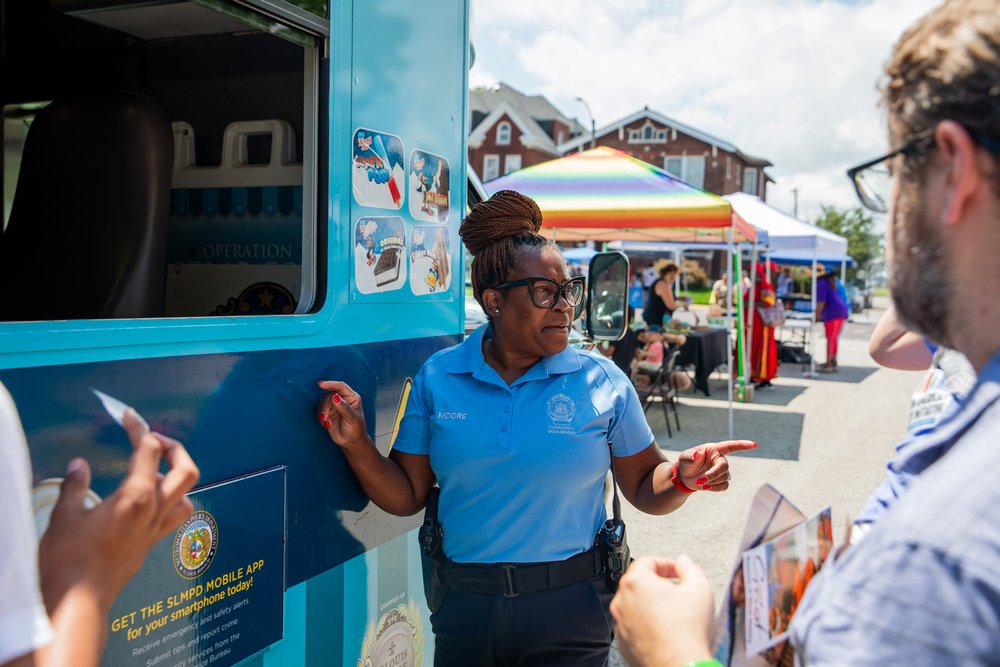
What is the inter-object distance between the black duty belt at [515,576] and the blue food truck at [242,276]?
346 mm

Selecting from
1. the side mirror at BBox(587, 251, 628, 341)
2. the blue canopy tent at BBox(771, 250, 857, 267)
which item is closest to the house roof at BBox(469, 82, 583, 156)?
the blue canopy tent at BBox(771, 250, 857, 267)

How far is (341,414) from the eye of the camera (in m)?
2.12

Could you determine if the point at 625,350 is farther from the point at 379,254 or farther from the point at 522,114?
the point at 522,114

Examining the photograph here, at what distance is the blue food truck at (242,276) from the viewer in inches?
63.9

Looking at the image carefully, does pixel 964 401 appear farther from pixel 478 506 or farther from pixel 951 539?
pixel 478 506

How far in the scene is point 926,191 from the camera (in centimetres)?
98

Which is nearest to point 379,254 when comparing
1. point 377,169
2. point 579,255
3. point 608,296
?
point 377,169

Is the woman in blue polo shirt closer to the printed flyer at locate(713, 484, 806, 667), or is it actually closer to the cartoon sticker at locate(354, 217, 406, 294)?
the cartoon sticker at locate(354, 217, 406, 294)

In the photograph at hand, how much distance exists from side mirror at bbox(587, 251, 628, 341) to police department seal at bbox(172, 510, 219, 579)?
6.45 ft

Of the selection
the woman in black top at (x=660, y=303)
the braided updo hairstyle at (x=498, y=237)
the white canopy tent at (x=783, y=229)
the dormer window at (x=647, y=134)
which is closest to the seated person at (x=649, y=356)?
the woman in black top at (x=660, y=303)

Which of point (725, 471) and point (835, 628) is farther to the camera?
point (725, 471)

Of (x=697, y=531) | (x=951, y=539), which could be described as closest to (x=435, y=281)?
(x=951, y=539)

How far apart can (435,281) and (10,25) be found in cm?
201

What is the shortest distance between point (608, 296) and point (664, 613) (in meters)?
2.33
